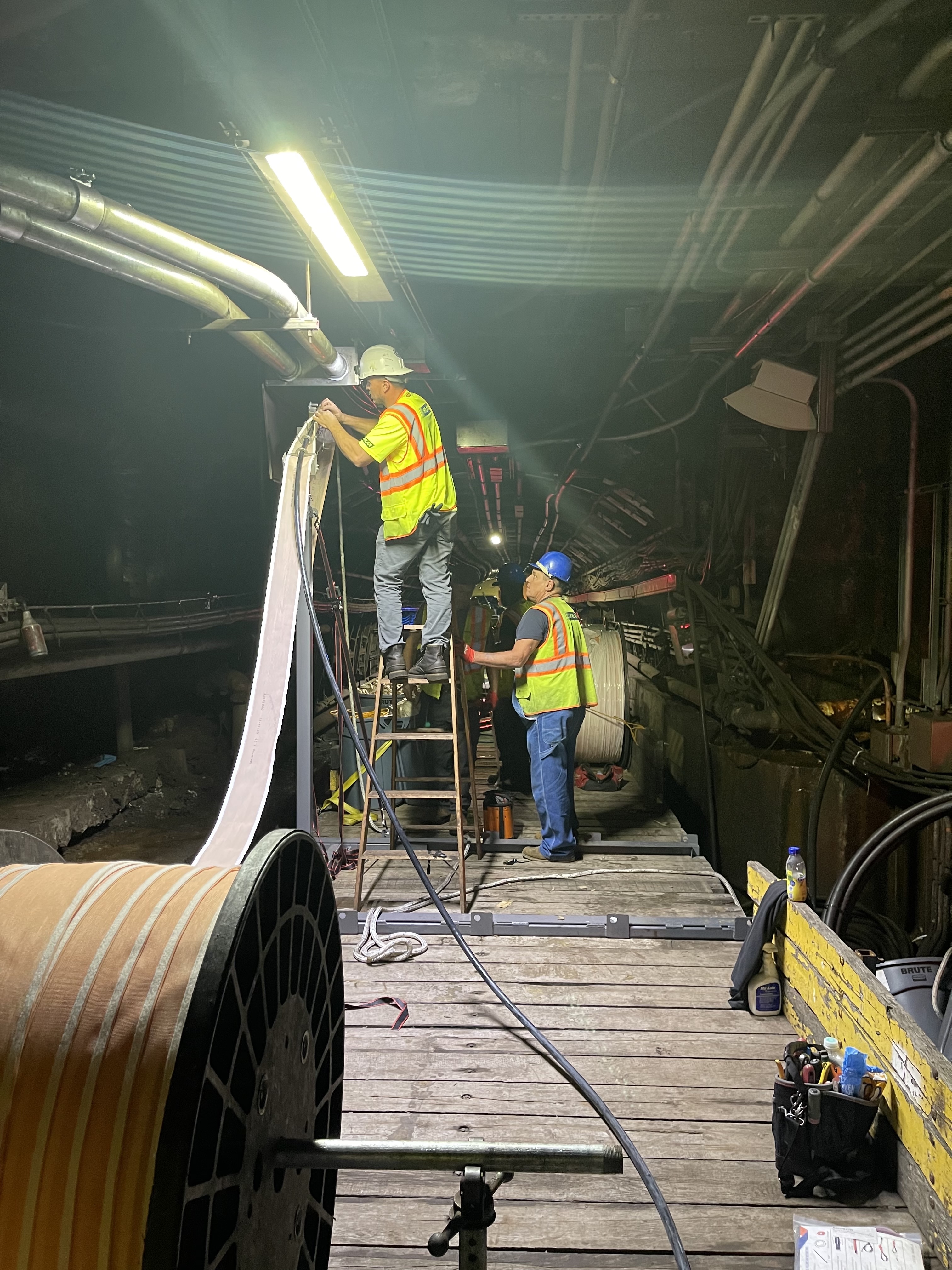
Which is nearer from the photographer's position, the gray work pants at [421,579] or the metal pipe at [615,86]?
the metal pipe at [615,86]

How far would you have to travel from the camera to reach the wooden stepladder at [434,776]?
202 inches

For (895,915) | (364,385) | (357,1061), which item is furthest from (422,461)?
(895,915)

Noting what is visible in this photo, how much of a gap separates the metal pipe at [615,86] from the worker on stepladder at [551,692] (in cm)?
273

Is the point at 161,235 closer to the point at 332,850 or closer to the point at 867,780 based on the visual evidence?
the point at 332,850

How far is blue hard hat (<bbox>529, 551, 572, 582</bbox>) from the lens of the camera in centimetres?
610

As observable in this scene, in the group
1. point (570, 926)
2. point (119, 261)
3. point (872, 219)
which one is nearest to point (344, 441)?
point (119, 261)

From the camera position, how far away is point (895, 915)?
7.18 meters

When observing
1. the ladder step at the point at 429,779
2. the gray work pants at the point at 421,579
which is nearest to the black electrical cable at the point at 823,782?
the ladder step at the point at 429,779

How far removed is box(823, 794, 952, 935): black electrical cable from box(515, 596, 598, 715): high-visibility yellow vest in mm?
2445

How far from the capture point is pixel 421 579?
5.75 meters

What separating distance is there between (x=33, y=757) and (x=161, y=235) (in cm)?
1016

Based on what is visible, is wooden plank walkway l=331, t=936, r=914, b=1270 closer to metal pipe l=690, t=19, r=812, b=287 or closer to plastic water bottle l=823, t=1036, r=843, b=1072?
plastic water bottle l=823, t=1036, r=843, b=1072

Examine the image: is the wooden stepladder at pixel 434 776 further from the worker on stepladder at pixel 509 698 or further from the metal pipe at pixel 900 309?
the metal pipe at pixel 900 309

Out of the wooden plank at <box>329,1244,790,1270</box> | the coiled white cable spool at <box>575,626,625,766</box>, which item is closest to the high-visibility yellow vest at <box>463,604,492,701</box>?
the coiled white cable spool at <box>575,626,625,766</box>
